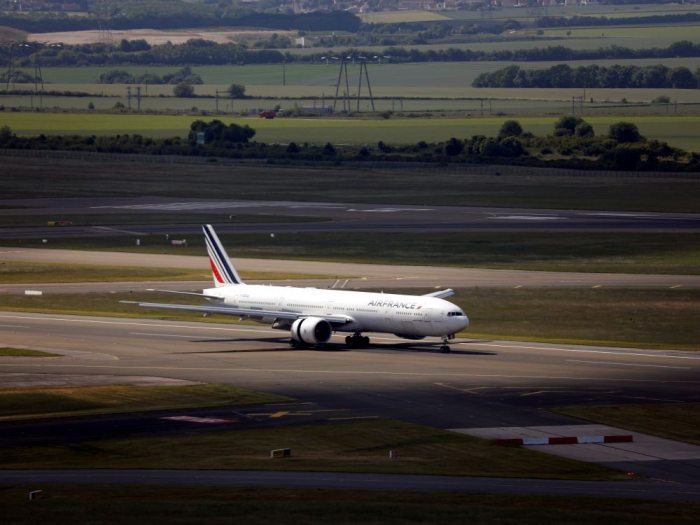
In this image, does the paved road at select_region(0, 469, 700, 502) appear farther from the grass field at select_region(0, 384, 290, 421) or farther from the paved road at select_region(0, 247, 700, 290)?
the paved road at select_region(0, 247, 700, 290)

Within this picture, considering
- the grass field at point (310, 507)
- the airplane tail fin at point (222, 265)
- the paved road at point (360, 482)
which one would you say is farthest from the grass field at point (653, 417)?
the airplane tail fin at point (222, 265)

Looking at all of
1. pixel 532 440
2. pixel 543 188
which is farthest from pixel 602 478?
pixel 543 188

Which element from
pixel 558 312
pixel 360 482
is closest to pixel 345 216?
pixel 558 312

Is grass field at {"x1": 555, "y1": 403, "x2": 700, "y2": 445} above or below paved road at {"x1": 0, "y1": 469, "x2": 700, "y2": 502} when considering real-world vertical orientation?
below

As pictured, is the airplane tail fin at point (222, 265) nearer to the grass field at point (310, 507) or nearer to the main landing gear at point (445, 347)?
A: the main landing gear at point (445, 347)

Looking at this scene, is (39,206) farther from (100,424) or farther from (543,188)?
(100,424)

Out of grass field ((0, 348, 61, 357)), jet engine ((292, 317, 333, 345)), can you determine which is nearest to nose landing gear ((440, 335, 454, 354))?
jet engine ((292, 317, 333, 345))
